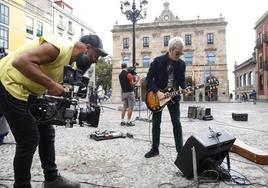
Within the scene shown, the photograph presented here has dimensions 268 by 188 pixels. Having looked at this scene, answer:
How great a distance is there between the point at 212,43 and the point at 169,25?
7.04 meters

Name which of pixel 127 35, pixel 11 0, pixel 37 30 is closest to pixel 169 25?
pixel 127 35

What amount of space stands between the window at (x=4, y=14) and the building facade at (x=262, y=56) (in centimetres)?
3133

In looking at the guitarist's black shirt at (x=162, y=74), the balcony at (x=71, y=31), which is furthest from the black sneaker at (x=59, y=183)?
the balcony at (x=71, y=31)

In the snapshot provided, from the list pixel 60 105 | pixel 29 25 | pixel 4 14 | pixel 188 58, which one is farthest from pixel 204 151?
pixel 188 58

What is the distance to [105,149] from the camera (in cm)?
522

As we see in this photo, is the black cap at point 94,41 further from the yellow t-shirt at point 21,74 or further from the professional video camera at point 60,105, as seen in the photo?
the professional video camera at point 60,105

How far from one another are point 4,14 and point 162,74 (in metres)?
31.4

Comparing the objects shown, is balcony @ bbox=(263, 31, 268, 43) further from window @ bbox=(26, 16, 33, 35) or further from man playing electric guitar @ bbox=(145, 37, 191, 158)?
man playing electric guitar @ bbox=(145, 37, 191, 158)

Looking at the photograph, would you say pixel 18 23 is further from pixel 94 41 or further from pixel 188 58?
pixel 94 41

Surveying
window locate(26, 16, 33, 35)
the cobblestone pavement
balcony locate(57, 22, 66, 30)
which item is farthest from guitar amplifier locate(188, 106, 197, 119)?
balcony locate(57, 22, 66, 30)

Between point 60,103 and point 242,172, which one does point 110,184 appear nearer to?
point 60,103

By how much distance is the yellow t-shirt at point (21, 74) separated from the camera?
2635mm

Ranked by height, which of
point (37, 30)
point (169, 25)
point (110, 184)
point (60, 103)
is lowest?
point (110, 184)

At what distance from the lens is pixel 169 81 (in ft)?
15.7
